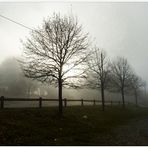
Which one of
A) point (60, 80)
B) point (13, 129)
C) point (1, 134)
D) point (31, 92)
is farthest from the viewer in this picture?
point (31, 92)

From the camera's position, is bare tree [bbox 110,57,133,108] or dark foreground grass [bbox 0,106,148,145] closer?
dark foreground grass [bbox 0,106,148,145]

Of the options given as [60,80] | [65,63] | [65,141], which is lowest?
[65,141]

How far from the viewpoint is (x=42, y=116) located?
1695 centimetres

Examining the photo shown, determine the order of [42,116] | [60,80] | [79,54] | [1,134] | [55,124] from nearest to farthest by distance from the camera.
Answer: [1,134] → [55,124] → [42,116] → [60,80] → [79,54]

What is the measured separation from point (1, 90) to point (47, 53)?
235 feet

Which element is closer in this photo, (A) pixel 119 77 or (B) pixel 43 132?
(B) pixel 43 132

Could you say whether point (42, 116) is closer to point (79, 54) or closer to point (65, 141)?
point (65, 141)

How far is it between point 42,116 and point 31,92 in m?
69.0

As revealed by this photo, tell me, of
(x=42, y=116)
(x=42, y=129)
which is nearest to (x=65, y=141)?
(x=42, y=129)

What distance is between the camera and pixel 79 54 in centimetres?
2114

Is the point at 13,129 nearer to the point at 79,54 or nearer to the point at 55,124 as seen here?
the point at 55,124

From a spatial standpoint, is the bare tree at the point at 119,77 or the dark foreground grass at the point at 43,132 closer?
the dark foreground grass at the point at 43,132

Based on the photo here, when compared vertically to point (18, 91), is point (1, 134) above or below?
below

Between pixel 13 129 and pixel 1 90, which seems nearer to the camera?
pixel 13 129
